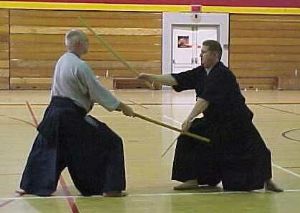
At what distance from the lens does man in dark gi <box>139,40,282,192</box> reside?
7.32 meters

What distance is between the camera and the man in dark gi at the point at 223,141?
732 cm

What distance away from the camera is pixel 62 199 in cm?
690

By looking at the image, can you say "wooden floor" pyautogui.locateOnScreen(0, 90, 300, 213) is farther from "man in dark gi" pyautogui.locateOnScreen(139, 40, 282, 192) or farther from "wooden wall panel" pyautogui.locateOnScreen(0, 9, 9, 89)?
"wooden wall panel" pyautogui.locateOnScreen(0, 9, 9, 89)

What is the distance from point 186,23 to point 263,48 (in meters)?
3.53

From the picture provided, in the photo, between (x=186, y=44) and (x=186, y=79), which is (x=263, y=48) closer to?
(x=186, y=44)

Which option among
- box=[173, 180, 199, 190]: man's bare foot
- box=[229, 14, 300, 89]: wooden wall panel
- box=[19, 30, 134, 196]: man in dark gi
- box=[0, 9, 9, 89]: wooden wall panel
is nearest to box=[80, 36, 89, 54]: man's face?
box=[19, 30, 134, 196]: man in dark gi

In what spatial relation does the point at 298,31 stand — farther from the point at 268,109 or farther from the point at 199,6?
the point at 268,109

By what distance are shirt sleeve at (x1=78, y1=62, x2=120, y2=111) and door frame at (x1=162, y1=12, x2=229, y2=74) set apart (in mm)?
20546

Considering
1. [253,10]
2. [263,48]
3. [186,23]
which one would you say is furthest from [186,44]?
[263,48]

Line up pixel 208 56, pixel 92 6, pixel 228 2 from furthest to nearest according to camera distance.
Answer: pixel 228 2
pixel 92 6
pixel 208 56

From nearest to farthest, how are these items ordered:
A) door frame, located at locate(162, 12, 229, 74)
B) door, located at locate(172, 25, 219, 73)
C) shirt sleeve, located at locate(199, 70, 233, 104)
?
1. shirt sleeve, located at locate(199, 70, 233, 104)
2. door frame, located at locate(162, 12, 229, 74)
3. door, located at locate(172, 25, 219, 73)

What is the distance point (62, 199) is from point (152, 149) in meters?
4.07

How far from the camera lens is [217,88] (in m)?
7.23

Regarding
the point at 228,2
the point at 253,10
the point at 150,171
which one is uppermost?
the point at 228,2
